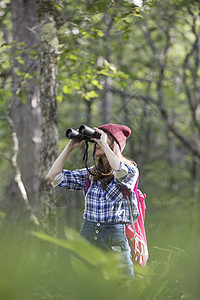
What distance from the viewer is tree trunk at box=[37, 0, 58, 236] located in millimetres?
4164

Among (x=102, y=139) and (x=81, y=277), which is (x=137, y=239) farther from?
(x=81, y=277)

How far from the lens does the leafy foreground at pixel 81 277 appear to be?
2.90 feet

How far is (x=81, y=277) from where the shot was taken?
0.96 meters

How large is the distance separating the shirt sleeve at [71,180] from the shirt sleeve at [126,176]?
52 cm

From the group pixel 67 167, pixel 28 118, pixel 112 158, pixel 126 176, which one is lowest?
pixel 28 118

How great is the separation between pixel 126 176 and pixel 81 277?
176 cm

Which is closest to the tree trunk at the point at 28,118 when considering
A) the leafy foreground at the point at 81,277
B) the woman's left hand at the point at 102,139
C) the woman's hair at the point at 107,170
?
the woman's hair at the point at 107,170

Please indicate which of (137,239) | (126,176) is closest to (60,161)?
(126,176)

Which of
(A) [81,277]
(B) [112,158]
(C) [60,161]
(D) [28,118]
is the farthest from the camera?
→ (D) [28,118]

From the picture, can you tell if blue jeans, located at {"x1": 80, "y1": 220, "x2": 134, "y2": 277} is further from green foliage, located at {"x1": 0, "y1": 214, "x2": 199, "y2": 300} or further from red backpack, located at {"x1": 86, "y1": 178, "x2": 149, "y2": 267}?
green foliage, located at {"x1": 0, "y1": 214, "x2": 199, "y2": 300}

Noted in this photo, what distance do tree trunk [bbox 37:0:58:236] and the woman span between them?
1149 mm

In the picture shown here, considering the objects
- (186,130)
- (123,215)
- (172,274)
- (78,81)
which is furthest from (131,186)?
(186,130)

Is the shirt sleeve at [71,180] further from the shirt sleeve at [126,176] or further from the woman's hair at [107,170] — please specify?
the shirt sleeve at [126,176]

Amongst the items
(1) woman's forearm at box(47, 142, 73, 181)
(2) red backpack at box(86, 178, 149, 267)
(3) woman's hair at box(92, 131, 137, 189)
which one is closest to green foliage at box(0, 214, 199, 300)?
(2) red backpack at box(86, 178, 149, 267)
